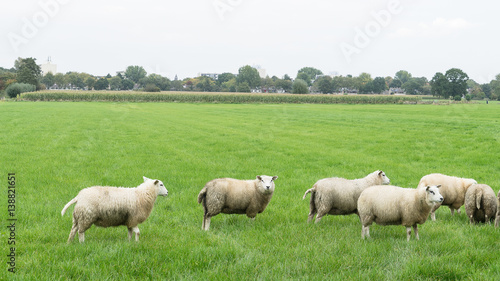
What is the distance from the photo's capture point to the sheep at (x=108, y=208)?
6039mm

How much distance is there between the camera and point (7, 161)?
14695mm

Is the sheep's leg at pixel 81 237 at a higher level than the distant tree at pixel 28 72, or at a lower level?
lower

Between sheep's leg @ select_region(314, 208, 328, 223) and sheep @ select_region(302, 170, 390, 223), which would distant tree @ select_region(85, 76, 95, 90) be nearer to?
sheep @ select_region(302, 170, 390, 223)

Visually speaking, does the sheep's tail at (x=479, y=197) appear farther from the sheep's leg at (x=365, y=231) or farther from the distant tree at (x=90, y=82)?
the distant tree at (x=90, y=82)

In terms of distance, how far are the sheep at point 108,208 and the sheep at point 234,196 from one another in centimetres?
120

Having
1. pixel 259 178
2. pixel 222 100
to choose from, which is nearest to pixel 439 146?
pixel 259 178

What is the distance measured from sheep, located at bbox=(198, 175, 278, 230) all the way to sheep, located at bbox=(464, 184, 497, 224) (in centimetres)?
412

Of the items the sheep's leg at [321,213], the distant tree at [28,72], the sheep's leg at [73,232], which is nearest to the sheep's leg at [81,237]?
the sheep's leg at [73,232]

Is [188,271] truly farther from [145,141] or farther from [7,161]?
[145,141]

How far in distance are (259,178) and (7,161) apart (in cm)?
1183

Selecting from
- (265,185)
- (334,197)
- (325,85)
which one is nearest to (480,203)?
(334,197)

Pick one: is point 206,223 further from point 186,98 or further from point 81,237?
point 186,98

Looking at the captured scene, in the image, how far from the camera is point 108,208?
20.3 feet

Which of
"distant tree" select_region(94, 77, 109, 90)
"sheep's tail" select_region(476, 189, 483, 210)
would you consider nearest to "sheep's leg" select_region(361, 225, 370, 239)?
"sheep's tail" select_region(476, 189, 483, 210)
